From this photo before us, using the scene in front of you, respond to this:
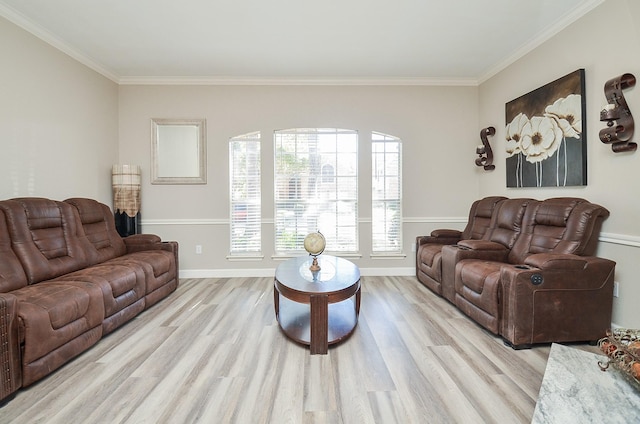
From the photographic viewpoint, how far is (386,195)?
441cm

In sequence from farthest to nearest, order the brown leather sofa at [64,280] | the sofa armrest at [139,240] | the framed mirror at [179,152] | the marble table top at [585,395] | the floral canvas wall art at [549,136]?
the framed mirror at [179,152] → the sofa armrest at [139,240] → the floral canvas wall art at [549,136] → the brown leather sofa at [64,280] → the marble table top at [585,395]

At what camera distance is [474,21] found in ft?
9.48

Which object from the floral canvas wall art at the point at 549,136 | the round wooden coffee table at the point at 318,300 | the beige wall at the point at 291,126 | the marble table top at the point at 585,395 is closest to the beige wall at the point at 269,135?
the beige wall at the point at 291,126

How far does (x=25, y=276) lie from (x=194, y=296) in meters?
1.54

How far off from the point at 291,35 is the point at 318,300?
9.17 feet

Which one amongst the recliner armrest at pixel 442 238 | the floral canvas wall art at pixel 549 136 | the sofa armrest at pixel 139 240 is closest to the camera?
the floral canvas wall art at pixel 549 136

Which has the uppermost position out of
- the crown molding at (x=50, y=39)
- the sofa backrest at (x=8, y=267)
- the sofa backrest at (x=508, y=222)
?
the crown molding at (x=50, y=39)

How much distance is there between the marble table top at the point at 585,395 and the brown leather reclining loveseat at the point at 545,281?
2.90 feet

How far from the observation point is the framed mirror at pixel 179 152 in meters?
4.24

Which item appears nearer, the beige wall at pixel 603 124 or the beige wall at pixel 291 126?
the beige wall at pixel 603 124

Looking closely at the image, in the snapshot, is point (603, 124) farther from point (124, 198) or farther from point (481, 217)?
point (124, 198)

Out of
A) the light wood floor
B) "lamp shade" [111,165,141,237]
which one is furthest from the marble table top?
"lamp shade" [111,165,141,237]

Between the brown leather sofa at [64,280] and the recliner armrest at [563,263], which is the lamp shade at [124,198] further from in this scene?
the recliner armrest at [563,263]

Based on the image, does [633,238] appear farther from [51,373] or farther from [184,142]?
[184,142]
